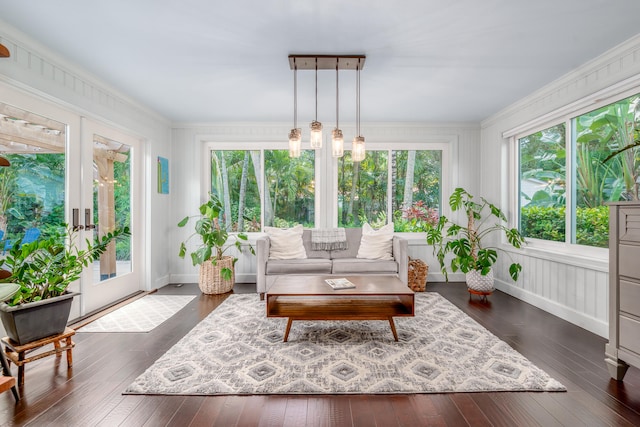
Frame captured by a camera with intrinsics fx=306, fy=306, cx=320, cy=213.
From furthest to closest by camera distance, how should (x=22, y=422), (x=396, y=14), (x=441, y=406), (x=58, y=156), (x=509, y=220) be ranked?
(x=509, y=220)
(x=58, y=156)
(x=396, y=14)
(x=441, y=406)
(x=22, y=422)

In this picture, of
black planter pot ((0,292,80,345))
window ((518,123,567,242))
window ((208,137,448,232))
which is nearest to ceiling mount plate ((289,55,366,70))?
window ((208,137,448,232))

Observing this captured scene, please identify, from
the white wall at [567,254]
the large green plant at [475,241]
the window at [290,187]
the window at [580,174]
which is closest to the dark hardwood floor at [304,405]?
the white wall at [567,254]

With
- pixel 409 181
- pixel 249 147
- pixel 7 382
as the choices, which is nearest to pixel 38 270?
pixel 7 382

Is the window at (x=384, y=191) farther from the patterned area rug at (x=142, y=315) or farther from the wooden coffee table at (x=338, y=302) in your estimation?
the patterned area rug at (x=142, y=315)

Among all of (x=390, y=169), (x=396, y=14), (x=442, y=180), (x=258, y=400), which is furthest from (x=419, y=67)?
(x=258, y=400)

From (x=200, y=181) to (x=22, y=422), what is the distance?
3504 millimetres

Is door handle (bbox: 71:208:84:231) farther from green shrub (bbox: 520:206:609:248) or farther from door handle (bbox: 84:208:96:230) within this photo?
green shrub (bbox: 520:206:609:248)

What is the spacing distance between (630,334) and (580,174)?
181 cm

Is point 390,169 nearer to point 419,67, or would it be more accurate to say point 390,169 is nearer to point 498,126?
point 498,126

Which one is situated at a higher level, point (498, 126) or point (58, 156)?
point (498, 126)

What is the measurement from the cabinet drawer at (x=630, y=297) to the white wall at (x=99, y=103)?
4.50 meters

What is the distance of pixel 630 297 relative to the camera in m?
1.90

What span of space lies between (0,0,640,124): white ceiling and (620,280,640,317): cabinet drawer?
1799 mm

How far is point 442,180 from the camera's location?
15.9ft
